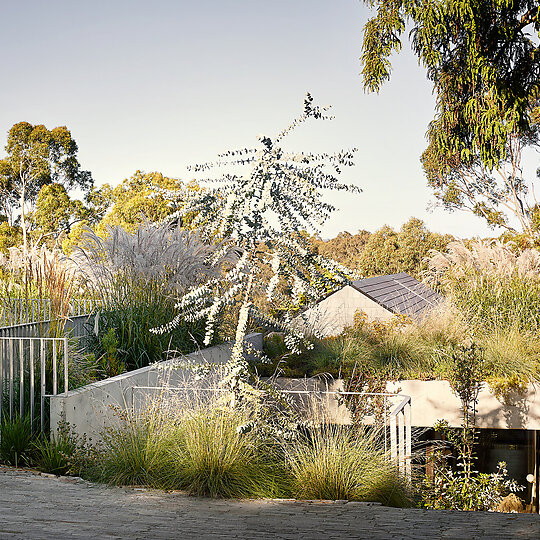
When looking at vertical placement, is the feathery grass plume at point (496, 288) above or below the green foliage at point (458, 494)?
above

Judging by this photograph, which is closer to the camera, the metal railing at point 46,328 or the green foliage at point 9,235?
the metal railing at point 46,328

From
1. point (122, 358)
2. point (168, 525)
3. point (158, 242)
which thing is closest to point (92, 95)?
point (158, 242)

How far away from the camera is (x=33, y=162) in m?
30.9

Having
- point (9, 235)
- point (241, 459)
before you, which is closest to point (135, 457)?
point (241, 459)

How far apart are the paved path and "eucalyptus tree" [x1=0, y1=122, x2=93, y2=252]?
93.6 feet

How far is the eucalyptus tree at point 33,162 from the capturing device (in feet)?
101

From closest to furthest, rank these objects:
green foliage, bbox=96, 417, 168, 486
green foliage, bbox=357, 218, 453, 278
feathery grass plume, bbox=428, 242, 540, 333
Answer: green foliage, bbox=96, 417, 168, 486, feathery grass plume, bbox=428, 242, 540, 333, green foliage, bbox=357, 218, 453, 278

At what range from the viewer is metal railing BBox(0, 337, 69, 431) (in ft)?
18.0

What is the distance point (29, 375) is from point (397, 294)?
11024 mm

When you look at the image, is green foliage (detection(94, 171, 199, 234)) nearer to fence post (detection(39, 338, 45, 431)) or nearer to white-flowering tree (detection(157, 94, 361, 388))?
fence post (detection(39, 338, 45, 431))

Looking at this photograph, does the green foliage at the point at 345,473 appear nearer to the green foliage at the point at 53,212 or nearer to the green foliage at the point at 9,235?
the green foliage at the point at 53,212

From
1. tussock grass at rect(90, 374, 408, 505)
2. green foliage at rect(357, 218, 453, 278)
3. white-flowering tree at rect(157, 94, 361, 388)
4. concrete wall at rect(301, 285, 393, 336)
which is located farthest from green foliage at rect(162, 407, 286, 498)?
green foliage at rect(357, 218, 453, 278)

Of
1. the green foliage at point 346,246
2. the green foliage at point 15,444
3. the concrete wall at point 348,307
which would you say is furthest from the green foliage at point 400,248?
the green foliage at point 15,444

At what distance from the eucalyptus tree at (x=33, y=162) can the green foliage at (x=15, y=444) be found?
27109 millimetres
